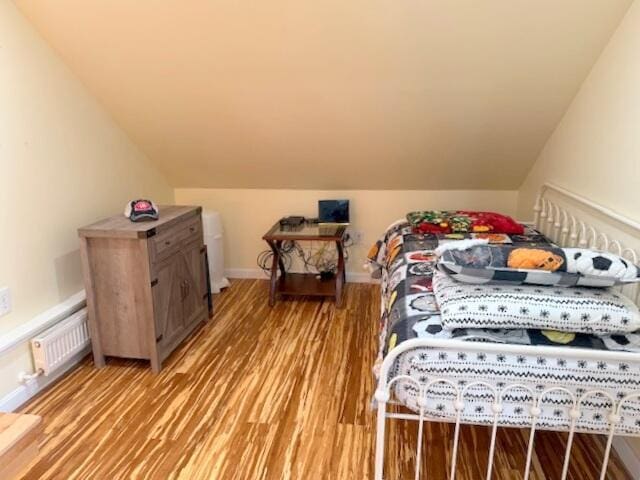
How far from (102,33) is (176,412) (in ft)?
6.41

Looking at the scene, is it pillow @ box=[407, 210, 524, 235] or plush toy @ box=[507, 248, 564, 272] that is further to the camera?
pillow @ box=[407, 210, 524, 235]

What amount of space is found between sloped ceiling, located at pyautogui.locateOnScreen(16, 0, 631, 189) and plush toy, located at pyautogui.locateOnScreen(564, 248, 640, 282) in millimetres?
1183

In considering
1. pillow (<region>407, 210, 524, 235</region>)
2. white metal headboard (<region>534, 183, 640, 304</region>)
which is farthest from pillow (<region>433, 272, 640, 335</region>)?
pillow (<region>407, 210, 524, 235</region>)

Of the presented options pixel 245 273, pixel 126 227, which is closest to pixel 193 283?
pixel 126 227

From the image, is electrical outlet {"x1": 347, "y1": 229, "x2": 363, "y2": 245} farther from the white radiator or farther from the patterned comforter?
the patterned comforter

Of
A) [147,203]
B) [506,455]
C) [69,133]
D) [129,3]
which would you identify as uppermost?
[129,3]

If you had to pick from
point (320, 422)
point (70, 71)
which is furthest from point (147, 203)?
point (320, 422)

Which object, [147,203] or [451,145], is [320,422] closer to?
[147,203]

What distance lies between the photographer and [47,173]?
2479 mm

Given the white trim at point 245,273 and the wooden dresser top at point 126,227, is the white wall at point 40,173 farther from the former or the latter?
the white trim at point 245,273

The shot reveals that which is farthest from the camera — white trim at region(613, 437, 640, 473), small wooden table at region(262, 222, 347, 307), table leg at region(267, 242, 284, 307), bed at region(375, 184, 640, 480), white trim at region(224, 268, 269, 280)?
white trim at region(224, 268, 269, 280)

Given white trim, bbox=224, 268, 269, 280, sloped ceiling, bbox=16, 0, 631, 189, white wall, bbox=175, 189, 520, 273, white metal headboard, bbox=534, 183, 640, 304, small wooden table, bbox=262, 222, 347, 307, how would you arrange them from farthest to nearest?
white trim, bbox=224, 268, 269, 280
white wall, bbox=175, 189, 520, 273
small wooden table, bbox=262, 222, 347, 307
sloped ceiling, bbox=16, 0, 631, 189
white metal headboard, bbox=534, 183, 640, 304

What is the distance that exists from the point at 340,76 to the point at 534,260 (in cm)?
147

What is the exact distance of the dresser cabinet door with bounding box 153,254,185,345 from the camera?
8.40 ft
